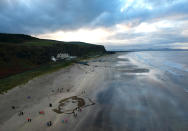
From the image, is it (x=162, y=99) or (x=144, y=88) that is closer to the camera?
(x=162, y=99)

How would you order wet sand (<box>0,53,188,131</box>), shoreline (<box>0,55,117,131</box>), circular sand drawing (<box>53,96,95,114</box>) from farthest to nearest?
circular sand drawing (<box>53,96,95,114</box>)
shoreline (<box>0,55,117,131</box>)
wet sand (<box>0,53,188,131</box>)

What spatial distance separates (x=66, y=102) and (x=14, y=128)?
8564 mm

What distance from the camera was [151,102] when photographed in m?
21.3

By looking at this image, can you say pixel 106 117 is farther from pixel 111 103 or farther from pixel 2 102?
pixel 2 102

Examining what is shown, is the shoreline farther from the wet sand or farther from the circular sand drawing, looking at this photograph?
the circular sand drawing

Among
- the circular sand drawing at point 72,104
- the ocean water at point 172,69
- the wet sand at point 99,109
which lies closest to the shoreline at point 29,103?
the wet sand at point 99,109

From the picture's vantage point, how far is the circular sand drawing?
18938 millimetres

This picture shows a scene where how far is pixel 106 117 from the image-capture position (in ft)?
55.5

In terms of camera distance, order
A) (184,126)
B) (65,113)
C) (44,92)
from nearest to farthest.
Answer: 1. (184,126)
2. (65,113)
3. (44,92)

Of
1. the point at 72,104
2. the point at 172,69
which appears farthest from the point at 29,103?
the point at 172,69

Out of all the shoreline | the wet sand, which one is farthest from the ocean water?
the shoreline

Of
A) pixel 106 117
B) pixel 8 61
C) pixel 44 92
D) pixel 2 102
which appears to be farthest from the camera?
pixel 8 61

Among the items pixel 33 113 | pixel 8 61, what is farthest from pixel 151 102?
pixel 8 61

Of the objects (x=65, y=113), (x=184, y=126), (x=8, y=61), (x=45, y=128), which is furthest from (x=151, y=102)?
(x=8, y=61)
